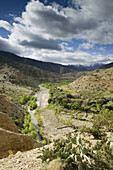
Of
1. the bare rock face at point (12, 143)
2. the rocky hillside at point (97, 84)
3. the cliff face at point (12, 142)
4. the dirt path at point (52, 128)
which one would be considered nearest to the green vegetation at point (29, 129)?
the dirt path at point (52, 128)

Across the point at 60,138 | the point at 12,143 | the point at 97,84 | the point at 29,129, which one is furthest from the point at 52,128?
the point at 97,84

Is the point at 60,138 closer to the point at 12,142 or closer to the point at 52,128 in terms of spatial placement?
the point at 12,142

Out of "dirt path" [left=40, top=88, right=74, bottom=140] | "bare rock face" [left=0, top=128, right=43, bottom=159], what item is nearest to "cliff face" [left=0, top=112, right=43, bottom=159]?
"bare rock face" [left=0, top=128, right=43, bottom=159]

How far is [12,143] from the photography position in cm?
1277

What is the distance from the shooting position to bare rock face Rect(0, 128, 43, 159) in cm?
1169

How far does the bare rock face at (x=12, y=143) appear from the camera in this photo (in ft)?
38.4

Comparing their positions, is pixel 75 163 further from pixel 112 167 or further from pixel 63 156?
pixel 112 167

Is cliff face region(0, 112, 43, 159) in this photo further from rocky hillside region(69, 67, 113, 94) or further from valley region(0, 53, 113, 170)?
rocky hillside region(69, 67, 113, 94)

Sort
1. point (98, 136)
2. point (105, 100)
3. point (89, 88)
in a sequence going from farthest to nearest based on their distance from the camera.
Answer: point (89, 88) → point (105, 100) → point (98, 136)

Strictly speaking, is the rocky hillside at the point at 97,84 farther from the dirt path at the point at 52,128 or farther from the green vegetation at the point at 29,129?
the green vegetation at the point at 29,129

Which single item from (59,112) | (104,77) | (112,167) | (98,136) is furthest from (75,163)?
(104,77)

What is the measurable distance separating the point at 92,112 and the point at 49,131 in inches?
1165

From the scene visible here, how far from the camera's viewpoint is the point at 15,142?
1310cm

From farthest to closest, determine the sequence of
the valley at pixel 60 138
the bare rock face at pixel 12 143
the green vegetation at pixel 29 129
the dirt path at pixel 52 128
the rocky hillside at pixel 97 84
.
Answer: the rocky hillside at pixel 97 84, the dirt path at pixel 52 128, the green vegetation at pixel 29 129, the bare rock face at pixel 12 143, the valley at pixel 60 138
